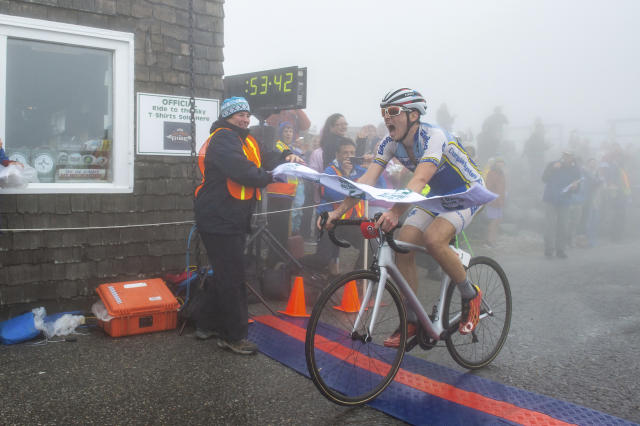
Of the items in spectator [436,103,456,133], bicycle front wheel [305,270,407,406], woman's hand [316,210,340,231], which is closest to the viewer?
bicycle front wheel [305,270,407,406]

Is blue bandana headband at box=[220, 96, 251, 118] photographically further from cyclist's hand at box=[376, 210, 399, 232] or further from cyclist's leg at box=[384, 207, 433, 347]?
cyclist's hand at box=[376, 210, 399, 232]

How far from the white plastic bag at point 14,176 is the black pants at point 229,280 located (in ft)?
6.24

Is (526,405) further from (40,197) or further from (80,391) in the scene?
(40,197)

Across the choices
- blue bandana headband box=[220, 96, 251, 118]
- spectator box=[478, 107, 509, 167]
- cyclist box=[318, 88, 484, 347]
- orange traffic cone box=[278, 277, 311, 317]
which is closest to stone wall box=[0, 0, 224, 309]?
orange traffic cone box=[278, 277, 311, 317]

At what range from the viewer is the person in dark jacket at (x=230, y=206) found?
4621 mm

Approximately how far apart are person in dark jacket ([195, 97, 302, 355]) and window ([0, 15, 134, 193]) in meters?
1.90

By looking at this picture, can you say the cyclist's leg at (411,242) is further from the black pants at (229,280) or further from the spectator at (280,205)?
the spectator at (280,205)

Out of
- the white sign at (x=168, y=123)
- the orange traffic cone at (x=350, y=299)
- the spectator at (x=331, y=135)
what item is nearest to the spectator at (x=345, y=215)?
the spectator at (x=331, y=135)

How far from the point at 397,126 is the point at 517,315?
3340 mm

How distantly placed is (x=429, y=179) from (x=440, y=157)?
167 mm

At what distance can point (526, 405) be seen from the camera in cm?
361

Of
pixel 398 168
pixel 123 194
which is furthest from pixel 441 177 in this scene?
pixel 398 168

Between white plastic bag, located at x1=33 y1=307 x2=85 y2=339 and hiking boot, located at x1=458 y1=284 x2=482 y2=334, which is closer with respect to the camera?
hiking boot, located at x1=458 y1=284 x2=482 y2=334

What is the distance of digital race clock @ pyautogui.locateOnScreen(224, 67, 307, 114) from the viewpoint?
7.25 meters
